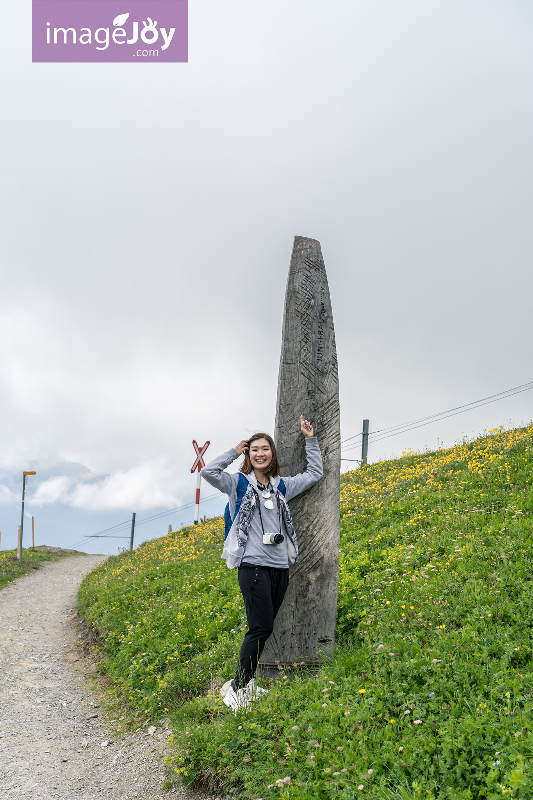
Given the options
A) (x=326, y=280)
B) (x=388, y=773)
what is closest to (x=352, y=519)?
(x=326, y=280)

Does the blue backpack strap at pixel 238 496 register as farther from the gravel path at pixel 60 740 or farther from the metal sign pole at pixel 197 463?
the metal sign pole at pixel 197 463

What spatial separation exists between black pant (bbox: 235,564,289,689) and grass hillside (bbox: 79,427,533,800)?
1.06 ft

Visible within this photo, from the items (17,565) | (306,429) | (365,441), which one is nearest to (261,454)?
(306,429)

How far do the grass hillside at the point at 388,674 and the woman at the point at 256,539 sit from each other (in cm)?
37

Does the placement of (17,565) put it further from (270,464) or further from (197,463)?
(270,464)

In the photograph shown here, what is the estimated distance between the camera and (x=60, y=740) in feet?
19.6

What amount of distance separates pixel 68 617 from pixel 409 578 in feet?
35.8

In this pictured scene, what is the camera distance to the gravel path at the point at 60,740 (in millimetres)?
4820

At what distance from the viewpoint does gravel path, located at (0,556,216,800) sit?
15.8 ft

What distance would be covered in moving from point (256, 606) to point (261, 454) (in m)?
1.41

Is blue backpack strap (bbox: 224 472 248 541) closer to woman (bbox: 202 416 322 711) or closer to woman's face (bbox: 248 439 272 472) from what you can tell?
woman (bbox: 202 416 322 711)

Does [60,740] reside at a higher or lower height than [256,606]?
lower

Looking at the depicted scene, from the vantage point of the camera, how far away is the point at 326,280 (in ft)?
20.1

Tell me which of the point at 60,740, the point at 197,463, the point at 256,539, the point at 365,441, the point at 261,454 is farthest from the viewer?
the point at 365,441
